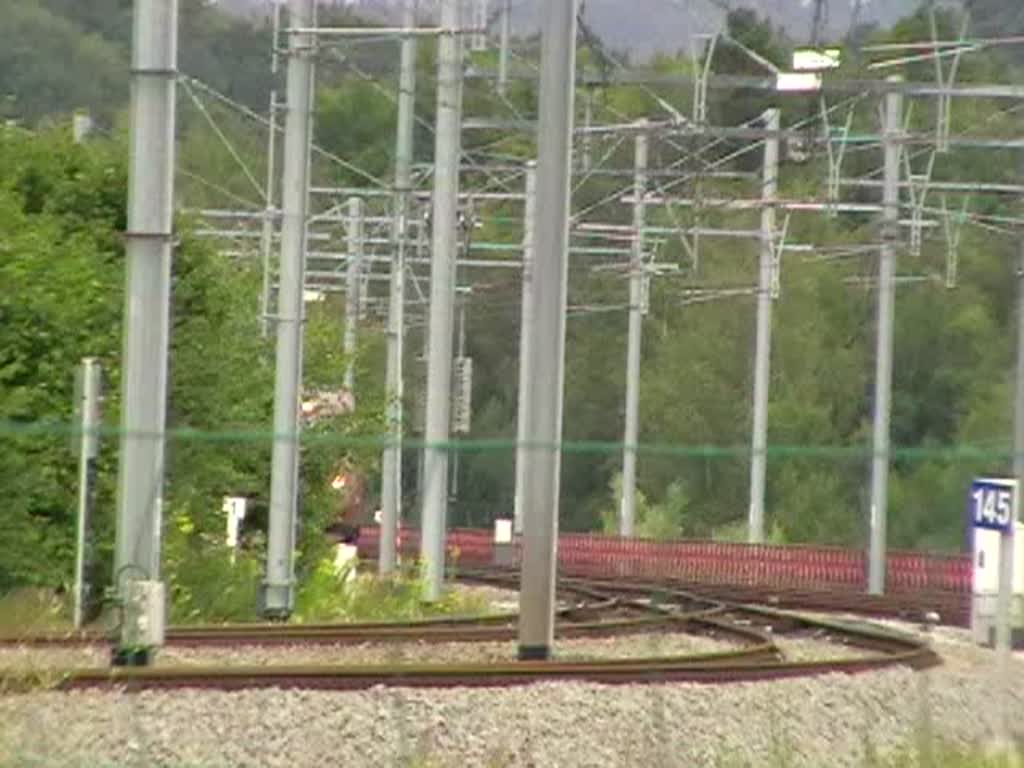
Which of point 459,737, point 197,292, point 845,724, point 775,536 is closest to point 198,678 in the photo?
point 459,737

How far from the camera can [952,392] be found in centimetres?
5231

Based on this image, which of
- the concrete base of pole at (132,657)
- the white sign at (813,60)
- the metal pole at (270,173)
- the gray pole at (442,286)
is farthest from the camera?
the white sign at (813,60)

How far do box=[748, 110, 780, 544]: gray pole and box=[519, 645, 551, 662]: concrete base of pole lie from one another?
16.0m

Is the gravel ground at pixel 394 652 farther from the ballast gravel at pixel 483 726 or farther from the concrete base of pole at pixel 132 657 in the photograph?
the ballast gravel at pixel 483 726

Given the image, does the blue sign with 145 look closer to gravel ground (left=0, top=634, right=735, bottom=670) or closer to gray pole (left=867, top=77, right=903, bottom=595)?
gravel ground (left=0, top=634, right=735, bottom=670)

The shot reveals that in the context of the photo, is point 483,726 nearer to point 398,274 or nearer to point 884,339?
point 398,274

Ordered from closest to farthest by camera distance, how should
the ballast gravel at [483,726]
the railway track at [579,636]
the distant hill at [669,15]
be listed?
the ballast gravel at [483,726] → the railway track at [579,636] → the distant hill at [669,15]

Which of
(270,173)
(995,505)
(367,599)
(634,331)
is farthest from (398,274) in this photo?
(995,505)

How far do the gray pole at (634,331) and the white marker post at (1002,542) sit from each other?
22.6m

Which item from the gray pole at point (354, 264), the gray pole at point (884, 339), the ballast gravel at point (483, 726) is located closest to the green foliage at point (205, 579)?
the gray pole at point (884, 339)

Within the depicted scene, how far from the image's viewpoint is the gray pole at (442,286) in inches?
1228

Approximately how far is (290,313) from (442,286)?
3.79 meters

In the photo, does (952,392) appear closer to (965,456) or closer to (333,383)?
(333,383)

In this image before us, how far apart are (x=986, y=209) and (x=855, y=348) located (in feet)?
17.8
